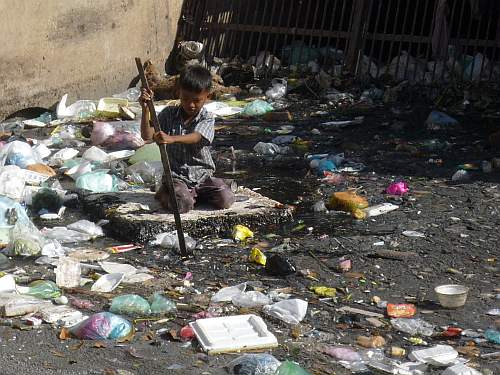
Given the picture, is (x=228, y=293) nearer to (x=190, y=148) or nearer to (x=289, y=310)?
(x=289, y=310)

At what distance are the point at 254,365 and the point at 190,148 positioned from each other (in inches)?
92.8

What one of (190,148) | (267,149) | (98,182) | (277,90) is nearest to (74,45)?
(277,90)

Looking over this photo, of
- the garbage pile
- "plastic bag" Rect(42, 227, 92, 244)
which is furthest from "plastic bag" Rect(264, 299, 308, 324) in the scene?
"plastic bag" Rect(42, 227, 92, 244)

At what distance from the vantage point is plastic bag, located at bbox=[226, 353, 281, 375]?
12.4 feet

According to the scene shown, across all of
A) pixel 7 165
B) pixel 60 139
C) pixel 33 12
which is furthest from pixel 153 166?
pixel 33 12

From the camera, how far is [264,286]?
4812 mm

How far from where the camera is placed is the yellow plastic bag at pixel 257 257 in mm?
5129

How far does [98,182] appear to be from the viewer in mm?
6582

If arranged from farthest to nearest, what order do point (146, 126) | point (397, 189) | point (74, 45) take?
point (74, 45) → point (397, 189) → point (146, 126)

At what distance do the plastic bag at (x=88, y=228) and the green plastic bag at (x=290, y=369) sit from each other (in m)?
2.23

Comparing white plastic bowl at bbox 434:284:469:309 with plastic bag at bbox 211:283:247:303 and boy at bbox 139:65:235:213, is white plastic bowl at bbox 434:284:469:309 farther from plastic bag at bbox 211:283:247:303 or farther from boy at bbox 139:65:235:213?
boy at bbox 139:65:235:213

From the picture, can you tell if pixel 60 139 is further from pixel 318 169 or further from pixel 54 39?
pixel 318 169

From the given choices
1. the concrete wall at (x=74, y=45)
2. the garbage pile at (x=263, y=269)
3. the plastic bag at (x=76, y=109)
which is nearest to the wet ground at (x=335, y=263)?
the garbage pile at (x=263, y=269)

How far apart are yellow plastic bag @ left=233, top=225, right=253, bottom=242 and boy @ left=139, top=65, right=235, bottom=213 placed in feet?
0.92
